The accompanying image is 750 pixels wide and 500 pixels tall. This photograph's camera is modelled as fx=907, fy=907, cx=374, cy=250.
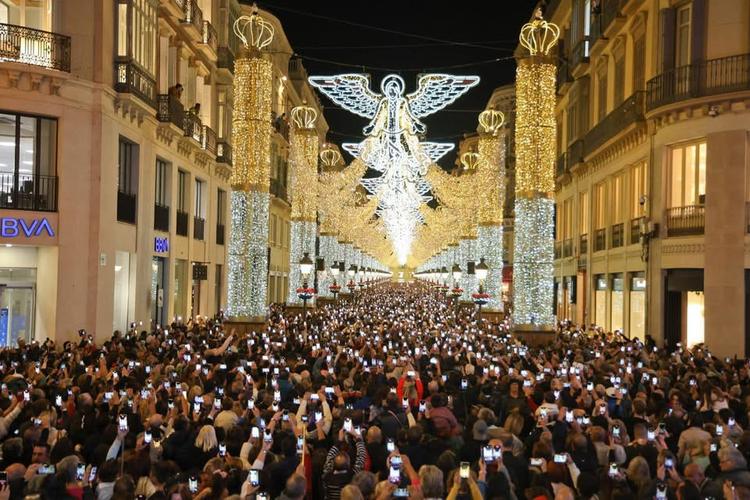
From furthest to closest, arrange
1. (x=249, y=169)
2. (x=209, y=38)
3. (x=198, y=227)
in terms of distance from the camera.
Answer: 1. (x=198, y=227)
2. (x=209, y=38)
3. (x=249, y=169)

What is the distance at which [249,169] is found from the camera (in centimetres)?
2692

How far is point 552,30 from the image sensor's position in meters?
25.0

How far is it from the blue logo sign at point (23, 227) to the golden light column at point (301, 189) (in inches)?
644

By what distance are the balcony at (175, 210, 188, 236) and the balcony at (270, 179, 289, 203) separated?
17.3m

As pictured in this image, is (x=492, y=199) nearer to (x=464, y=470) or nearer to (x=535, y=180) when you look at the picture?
(x=535, y=180)

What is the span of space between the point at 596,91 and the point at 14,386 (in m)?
30.4

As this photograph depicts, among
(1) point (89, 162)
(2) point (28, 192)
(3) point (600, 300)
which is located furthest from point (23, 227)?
(3) point (600, 300)

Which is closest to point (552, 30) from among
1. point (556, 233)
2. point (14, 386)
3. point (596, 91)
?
point (596, 91)

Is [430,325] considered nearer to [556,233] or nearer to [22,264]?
[22,264]

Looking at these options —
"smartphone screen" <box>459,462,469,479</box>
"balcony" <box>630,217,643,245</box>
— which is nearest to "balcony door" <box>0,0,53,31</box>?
"balcony" <box>630,217,643,245</box>

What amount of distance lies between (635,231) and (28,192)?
64.2 feet

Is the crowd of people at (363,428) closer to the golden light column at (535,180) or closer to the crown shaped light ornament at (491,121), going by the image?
the golden light column at (535,180)

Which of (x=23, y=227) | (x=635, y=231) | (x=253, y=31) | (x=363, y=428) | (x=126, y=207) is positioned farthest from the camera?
(x=635, y=231)

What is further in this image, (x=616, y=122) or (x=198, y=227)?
(x=198, y=227)
